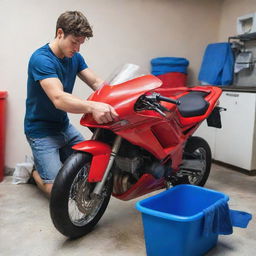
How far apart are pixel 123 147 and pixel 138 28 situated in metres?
1.77

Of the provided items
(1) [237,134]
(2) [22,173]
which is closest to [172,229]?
(2) [22,173]

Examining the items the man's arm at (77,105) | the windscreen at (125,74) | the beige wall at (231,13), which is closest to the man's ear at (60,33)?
the man's arm at (77,105)

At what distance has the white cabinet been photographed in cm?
294

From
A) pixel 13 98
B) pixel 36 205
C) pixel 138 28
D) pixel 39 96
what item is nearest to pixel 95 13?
pixel 138 28

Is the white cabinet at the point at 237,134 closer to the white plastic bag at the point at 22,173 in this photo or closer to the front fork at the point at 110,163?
the front fork at the point at 110,163

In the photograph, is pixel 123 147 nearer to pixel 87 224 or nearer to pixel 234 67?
pixel 87 224

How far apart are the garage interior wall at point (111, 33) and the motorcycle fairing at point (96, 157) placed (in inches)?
52.1

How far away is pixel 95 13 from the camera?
2.95 metres

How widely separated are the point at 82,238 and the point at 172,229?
0.56m

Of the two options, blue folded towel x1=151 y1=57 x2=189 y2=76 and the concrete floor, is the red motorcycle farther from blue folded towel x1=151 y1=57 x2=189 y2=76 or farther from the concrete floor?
blue folded towel x1=151 y1=57 x2=189 y2=76

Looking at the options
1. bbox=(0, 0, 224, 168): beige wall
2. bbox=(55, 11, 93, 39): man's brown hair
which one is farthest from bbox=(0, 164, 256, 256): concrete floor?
bbox=(55, 11, 93, 39): man's brown hair

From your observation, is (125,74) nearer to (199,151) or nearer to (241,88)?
(199,151)

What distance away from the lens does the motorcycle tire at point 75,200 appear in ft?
5.23

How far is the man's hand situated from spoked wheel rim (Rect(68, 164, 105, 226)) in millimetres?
297
